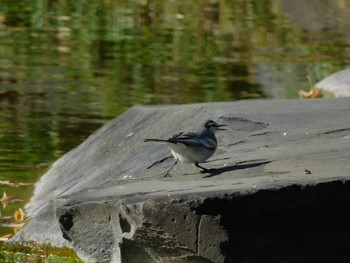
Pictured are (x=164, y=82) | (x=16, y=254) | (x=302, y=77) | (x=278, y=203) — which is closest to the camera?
(x=278, y=203)

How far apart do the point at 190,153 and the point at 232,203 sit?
889mm

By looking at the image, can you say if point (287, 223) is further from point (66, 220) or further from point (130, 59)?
point (130, 59)

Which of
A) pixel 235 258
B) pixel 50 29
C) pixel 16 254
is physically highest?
pixel 235 258

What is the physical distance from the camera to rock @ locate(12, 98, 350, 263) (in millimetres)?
5473

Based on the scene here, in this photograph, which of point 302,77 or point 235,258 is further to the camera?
point 302,77

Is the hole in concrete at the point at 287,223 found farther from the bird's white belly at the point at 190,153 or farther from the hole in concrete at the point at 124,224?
the bird's white belly at the point at 190,153

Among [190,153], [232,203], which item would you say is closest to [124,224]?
[232,203]

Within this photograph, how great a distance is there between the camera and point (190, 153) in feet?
20.6

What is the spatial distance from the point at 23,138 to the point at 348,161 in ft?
15.2

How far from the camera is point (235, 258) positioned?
552cm

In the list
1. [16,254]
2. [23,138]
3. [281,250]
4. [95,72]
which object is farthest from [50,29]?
[281,250]

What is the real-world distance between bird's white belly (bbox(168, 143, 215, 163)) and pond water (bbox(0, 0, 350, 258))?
1.66m

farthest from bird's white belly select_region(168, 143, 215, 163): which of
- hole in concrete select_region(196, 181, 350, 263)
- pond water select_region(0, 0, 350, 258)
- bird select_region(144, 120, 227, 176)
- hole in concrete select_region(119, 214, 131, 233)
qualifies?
pond water select_region(0, 0, 350, 258)

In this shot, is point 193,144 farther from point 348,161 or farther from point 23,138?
point 23,138
